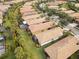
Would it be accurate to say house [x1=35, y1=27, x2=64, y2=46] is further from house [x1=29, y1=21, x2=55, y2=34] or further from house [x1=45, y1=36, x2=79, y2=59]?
house [x1=45, y1=36, x2=79, y2=59]

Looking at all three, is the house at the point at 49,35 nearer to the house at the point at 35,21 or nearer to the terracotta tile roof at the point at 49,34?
the terracotta tile roof at the point at 49,34

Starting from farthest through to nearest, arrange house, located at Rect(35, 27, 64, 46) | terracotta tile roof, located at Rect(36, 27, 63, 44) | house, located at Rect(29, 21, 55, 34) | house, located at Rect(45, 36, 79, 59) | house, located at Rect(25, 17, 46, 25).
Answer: house, located at Rect(25, 17, 46, 25)
house, located at Rect(29, 21, 55, 34)
terracotta tile roof, located at Rect(36, 27, 63, 44)
house, located at Rect(35, 27, 64, 46)
house, located at Rect(45, 36, 79, 59)

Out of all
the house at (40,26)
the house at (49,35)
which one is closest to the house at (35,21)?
the house at (40,26)

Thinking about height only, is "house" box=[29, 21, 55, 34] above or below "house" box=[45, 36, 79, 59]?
below

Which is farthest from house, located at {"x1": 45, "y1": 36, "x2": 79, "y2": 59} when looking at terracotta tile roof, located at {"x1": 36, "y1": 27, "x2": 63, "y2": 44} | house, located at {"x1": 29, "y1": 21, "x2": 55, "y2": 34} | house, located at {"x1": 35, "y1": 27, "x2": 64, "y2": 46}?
house, located at {"x1": 29, "y1": 21, "x2": 55, "y2": 34}

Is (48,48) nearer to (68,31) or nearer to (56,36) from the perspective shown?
(56,36)

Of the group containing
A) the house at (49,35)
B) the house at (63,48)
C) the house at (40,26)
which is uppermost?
the house at (63,48)

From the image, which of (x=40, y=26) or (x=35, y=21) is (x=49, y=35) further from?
(x=35, y=21)

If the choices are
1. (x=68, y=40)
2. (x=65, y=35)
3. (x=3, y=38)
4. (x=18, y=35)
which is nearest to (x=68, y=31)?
(x=65, y=35)

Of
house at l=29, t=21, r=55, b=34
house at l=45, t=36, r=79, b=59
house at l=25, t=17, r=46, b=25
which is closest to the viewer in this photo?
house at l=45, t=36, r=79, b=59
